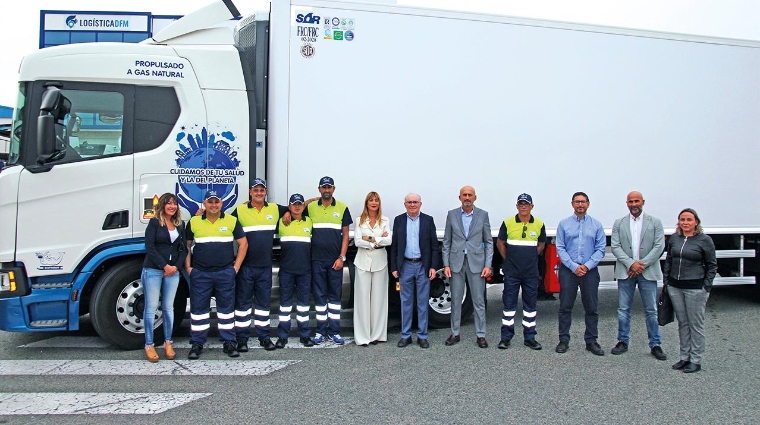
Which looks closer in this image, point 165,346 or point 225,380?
point 225,380

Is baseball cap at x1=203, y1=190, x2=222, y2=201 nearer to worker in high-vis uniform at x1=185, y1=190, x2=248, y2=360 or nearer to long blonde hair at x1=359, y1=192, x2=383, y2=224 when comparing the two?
worker in high-vis uniform at x1=185, y1=190, x2=248, y2=360

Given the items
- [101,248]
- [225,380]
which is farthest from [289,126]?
[225,380]

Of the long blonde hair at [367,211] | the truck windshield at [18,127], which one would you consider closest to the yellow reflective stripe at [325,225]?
the long blonde hair at [367,211]

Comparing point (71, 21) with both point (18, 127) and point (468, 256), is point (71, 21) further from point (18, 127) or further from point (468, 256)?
point (468, 256)

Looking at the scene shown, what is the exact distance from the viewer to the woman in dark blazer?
17.2ft

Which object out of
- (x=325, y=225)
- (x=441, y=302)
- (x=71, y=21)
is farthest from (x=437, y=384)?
(x=71, y=21)

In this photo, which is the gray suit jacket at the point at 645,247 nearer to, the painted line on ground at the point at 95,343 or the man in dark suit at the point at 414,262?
the man in dark suit at the point at 414,262

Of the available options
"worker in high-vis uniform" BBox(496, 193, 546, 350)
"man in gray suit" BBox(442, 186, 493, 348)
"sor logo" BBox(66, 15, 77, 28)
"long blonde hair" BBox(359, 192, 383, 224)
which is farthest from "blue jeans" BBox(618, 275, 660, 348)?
"sor logo" BBox(66, 15, 77, 28)

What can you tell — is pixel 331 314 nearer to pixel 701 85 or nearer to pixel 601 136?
pixel 601 136

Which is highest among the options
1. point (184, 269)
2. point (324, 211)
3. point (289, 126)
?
point (289, 126)

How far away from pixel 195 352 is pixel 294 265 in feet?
4.28

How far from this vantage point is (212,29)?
5961 millimetres

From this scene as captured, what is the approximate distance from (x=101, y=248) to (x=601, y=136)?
5687 millimetres

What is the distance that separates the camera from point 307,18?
5855mm
